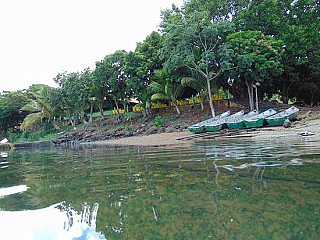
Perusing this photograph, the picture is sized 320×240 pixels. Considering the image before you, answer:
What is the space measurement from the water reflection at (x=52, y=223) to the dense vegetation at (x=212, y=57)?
1762 centimetres

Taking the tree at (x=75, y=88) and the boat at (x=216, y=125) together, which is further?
the tree at (x=75, y=88)

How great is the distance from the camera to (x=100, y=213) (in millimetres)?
3074

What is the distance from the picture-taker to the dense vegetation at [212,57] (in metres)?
20.4

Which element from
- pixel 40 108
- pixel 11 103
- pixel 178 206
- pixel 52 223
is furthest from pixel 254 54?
pixel 11 103

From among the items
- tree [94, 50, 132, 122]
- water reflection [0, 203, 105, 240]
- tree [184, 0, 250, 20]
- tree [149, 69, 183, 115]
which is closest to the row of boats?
tree [149, 69, 183, 115]

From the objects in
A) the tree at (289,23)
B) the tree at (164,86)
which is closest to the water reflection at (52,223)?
the tree at (164,86)

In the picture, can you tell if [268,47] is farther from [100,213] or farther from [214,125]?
[100,213]

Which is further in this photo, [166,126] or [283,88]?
[283,88]

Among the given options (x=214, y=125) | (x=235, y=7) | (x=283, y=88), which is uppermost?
(x=235, y=7)

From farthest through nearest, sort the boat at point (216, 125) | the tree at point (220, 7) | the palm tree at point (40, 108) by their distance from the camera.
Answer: the palm tree at point (40, 108), the tree at point (220, 7), the boat at point (216, 125)

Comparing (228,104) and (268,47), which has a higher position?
(268,47)

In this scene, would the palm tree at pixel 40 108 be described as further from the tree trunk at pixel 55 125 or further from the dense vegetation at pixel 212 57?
the dense vegetation at pixel 212 57

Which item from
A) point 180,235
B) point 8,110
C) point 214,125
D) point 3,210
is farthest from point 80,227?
point 8,110

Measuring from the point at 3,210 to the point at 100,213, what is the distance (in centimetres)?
140
